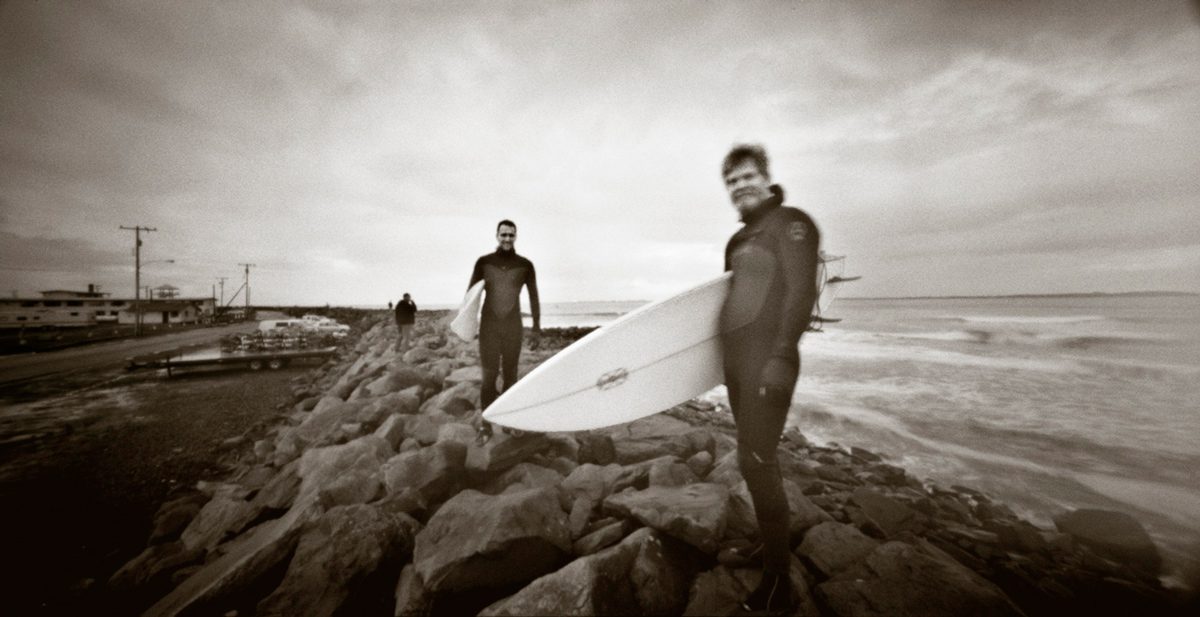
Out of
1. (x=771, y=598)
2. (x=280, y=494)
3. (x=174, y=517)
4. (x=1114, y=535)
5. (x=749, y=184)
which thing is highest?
(x=749, y=184)

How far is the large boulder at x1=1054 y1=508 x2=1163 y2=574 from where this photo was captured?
323 centimetres

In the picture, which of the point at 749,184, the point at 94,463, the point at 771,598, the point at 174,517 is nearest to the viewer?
the point at 771,598

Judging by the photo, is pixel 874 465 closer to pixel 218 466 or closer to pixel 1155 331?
pixel 218 466

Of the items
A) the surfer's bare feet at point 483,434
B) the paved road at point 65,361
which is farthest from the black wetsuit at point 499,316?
the paved road at point 65,361

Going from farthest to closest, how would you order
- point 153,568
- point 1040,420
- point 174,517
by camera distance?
point 1040,420 < point 174,517 < point 153,568

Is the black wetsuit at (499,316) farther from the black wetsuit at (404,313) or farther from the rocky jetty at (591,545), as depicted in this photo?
the black wetsuit at (404,313)

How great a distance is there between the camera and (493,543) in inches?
90.8

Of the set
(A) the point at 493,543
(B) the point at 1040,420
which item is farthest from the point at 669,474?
(B) the point at 1040,420

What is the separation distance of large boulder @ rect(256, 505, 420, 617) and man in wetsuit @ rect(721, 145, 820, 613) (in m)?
2.21

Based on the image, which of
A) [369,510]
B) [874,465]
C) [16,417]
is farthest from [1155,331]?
[16,417]

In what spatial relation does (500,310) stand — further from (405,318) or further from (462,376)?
(405,318)

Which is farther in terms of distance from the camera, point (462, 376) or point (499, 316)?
point (462, 376)

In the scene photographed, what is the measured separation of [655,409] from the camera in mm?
3029

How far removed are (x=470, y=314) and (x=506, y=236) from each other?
3.20ft
